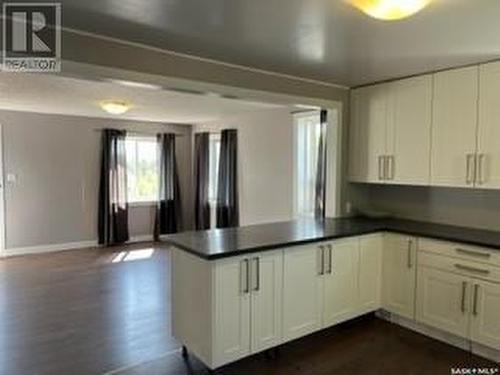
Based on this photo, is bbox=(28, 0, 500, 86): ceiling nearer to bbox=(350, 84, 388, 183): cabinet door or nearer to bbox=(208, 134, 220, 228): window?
bbox=(350, 84, 388, 183): cabinet door

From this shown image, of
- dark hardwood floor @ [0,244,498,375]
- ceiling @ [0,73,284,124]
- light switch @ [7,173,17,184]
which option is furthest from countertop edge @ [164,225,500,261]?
light switch @ [7,173,17,184]

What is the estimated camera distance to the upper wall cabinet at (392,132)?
3.59 metres

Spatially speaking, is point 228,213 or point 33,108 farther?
point 228,213

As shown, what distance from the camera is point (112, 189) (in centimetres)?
708

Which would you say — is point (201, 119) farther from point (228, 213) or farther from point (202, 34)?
point (202, 34)

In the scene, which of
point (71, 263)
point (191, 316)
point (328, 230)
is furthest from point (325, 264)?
point (71, 263)

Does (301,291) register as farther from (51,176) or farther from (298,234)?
(51,176)

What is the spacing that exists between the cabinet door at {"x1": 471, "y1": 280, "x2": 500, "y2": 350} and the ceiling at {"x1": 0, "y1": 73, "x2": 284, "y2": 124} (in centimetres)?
254

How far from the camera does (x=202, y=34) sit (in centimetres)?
254

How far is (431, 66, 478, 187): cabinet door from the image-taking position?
10.7 ft

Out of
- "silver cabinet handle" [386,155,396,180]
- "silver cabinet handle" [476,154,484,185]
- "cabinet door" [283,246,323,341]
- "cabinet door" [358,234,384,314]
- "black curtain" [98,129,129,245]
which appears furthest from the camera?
"black curtain" [98,129,129,245]

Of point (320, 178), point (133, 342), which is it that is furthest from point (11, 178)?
point (320, 178)

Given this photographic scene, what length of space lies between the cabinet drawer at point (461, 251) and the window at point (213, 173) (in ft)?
15.2

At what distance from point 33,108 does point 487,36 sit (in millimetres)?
6001
